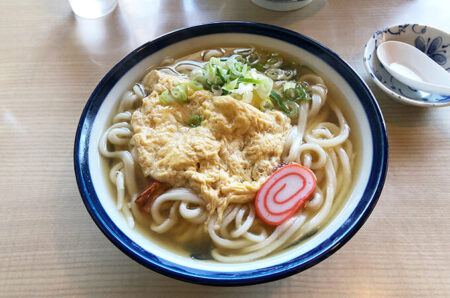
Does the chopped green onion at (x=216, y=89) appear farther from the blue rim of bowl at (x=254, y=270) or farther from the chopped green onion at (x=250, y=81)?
the blue rim of bowl at (x=254, y=270)

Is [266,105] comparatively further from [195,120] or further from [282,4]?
[282,4]

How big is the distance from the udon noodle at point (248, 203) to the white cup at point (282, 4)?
2.76 ft

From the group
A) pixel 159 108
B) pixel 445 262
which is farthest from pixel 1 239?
pixel 445 262

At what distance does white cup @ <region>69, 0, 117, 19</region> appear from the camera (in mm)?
2574

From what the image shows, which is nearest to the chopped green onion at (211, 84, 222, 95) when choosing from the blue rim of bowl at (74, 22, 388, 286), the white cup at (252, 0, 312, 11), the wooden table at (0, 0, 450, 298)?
the blue rim of bowl at (74, 22, 388, 286)

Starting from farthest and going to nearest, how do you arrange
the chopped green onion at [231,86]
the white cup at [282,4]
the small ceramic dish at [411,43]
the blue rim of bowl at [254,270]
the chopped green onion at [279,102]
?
the white cup at [282,4]
the small ceramic dish at [411,43]
the chopped green onion at [279,102]
the chopped green onion at [231,86]
the blue rim of bowl at [254,270]

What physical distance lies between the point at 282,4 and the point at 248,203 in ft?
5.45

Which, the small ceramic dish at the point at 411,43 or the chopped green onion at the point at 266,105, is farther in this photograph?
the small ceramic dish at the point at 411,43

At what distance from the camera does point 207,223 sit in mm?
1557

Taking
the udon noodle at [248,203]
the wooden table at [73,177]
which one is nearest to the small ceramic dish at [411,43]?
the wooden table at [73,177]

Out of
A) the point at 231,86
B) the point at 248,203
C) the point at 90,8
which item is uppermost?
the point at 231,86

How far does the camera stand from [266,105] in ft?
6.14

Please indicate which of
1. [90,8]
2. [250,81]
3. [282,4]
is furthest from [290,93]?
[90,8]

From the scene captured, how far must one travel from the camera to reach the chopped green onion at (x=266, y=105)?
1.85 metres
